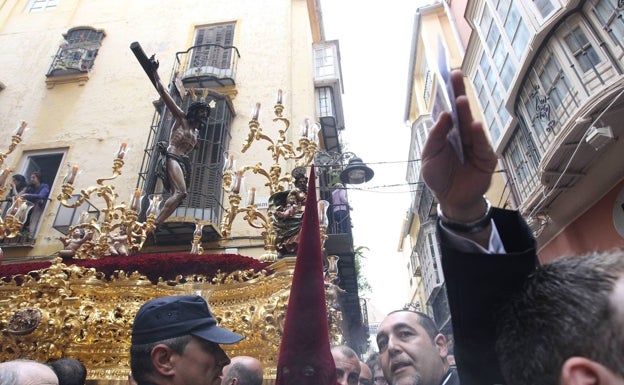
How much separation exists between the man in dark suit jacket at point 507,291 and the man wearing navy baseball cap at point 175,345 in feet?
4.17

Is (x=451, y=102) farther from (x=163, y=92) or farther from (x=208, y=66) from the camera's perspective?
(x=208, y=66)

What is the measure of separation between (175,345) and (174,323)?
0.10 metres

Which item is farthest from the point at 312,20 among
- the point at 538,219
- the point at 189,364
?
the point at 189,364

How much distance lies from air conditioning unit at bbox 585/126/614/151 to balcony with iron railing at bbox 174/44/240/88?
8.48 metres

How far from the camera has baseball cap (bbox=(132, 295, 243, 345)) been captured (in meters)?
1.76

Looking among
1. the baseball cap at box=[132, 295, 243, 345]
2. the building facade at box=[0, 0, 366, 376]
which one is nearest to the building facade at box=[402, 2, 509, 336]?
the building facade at box=[0, 0, 366, 376]

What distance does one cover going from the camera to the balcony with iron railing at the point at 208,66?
34.7ft

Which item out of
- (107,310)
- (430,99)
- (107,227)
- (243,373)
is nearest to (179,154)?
(107,227)

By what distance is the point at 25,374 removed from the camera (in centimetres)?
192

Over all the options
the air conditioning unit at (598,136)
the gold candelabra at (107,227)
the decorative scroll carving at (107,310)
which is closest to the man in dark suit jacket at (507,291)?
the decorative scroll carving at (107,310)

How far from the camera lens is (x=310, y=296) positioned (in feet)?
4.06

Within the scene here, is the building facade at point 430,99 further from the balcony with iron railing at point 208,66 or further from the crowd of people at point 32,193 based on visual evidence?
the crowd of people at point 32,193

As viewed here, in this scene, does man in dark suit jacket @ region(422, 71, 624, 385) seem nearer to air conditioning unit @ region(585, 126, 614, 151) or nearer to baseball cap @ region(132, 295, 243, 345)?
baseball cap @ region(132, 295, 243, 345)

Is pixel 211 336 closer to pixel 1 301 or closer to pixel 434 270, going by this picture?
pixel 1 301
